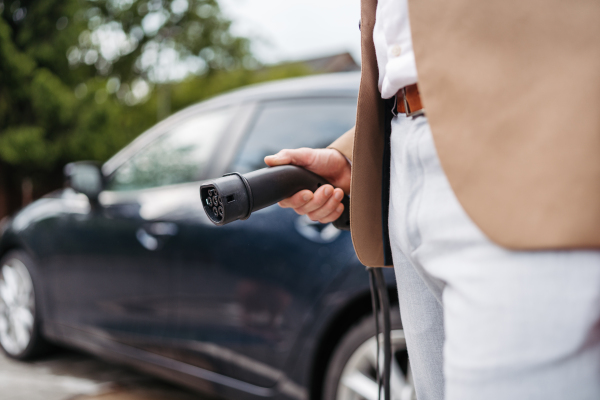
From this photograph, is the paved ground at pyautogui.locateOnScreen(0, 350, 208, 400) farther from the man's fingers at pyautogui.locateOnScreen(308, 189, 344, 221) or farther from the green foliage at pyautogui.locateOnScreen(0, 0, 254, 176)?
the green foliage at pyautogui.locateOnScreen(0, 0, 254, 176)

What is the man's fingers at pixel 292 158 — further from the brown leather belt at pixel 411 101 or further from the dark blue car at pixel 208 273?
the dark blue car at pixel 208 273

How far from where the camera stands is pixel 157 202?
9.20 ft

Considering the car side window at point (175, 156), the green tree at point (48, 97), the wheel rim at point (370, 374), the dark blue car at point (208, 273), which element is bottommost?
the wheel rim at point (370, 374)

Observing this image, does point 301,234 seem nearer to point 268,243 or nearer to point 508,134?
point 268,243

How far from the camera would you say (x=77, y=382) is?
317 centimetres

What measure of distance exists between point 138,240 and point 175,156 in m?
0.52

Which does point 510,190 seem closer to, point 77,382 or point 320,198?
point 320,198

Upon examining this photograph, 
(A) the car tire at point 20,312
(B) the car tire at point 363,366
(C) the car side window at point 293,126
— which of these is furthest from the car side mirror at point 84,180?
(B) the car tire at point 363,366

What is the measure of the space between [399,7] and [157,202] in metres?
2.20

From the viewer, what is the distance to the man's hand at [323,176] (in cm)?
117

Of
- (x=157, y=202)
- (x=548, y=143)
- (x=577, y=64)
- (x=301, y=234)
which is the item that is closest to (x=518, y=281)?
(x=548, y=143)

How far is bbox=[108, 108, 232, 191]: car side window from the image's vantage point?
279cm

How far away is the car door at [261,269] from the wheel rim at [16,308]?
1.51 m

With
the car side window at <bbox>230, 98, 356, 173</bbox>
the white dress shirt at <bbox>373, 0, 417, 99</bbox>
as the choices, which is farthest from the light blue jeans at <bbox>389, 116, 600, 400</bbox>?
the car side window at <bbox>230, 98, 356, 173</bbox>
